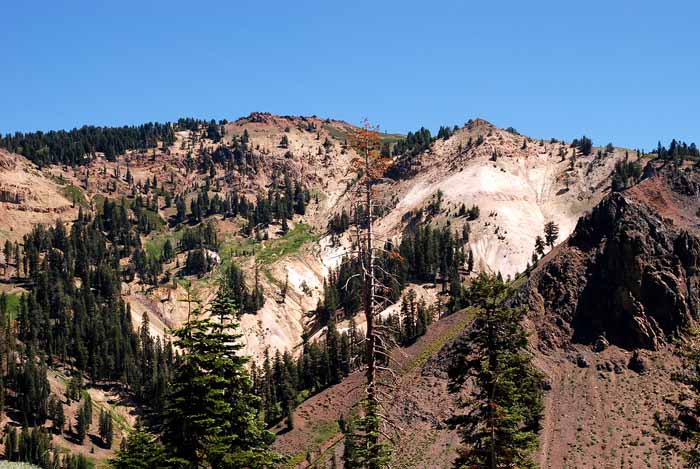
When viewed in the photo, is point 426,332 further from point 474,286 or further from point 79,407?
point 474,286

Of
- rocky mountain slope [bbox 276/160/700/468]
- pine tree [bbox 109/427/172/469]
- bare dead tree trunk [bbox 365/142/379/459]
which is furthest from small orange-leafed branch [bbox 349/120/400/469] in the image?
rocky mountain slope [bbox 276/160/700/468]

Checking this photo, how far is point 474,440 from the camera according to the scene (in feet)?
119

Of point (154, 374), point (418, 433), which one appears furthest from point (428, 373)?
point (154, 374)

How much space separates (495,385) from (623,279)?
307 feet

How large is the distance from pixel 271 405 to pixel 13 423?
1928 inches

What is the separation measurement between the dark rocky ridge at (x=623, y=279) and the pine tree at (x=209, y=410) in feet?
307

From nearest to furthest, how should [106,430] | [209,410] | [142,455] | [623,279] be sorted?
[209,410]
[142,455]
[623,279]
[106,430]

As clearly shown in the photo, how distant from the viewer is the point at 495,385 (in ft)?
115

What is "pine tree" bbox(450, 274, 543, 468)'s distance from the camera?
3525cm

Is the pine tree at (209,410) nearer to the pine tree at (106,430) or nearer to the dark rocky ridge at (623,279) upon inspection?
the dark rocky ridge at (623,279)

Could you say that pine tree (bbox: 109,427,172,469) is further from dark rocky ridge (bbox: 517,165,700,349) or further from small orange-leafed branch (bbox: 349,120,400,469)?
dark rocky ridge (bbox: 517,165,700,349)

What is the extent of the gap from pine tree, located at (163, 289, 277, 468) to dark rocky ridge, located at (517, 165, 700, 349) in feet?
307

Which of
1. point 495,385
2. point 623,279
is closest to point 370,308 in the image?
point 495,385

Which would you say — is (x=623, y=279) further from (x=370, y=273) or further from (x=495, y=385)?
(x=370, y=273)
